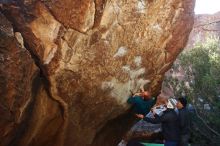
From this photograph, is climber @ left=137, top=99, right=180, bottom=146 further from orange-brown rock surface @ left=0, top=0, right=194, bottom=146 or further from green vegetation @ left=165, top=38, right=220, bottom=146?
green vegetation @ left=165, top=38, right=220, bottom=146

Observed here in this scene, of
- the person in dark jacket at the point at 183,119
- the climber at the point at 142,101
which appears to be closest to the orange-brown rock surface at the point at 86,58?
the climber at the point at 142,101

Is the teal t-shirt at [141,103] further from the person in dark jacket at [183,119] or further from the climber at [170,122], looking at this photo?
the person in dark jacket at [183,119]

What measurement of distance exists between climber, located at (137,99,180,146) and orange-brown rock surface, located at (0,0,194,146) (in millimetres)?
979

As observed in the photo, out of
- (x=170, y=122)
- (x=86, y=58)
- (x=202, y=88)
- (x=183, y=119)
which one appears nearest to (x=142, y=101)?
(x=170, y=122)

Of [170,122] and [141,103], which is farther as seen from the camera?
[141,103]

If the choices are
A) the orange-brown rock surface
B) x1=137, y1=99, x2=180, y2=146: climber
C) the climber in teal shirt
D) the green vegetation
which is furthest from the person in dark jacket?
the green vegetation

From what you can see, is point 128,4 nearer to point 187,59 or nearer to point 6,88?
point 6,88

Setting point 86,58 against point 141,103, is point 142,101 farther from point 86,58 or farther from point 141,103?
point 86,58

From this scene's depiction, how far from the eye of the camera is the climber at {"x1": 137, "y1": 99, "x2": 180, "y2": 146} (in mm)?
8242

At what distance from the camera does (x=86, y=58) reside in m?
7.82

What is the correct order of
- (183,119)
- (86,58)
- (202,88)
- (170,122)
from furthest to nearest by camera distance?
1. (202,88)
2. (170,122)
3. (183,119)
4. (86,58)

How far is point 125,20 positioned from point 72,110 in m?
2.12

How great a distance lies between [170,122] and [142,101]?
2.55 feet

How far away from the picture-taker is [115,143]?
410 inches
